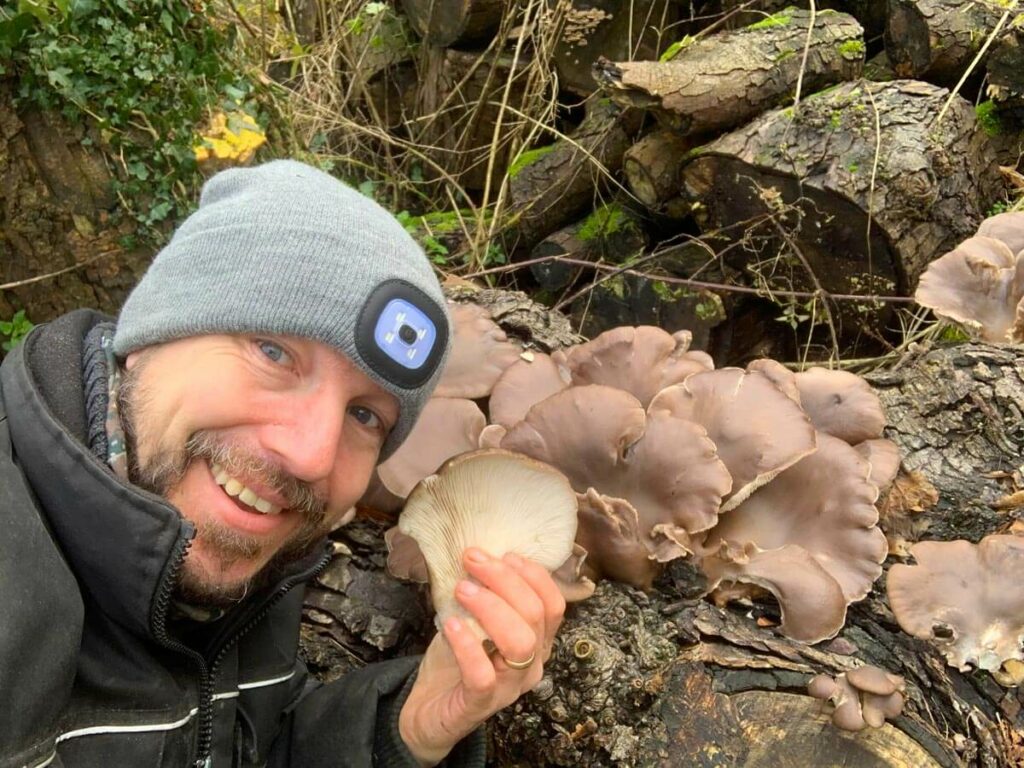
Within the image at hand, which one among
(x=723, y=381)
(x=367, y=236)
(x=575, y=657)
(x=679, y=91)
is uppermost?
(x=367, y=236)

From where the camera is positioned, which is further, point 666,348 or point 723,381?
point 666,348

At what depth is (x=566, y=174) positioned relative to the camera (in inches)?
234

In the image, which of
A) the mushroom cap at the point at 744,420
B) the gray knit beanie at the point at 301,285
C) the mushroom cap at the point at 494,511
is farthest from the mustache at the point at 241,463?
the mushroom cap at the point at 744,420

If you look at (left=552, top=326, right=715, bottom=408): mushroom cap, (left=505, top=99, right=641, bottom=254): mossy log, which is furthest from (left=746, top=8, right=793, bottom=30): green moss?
(left=552, top=326, right=715, bottom=408): mushroom cap

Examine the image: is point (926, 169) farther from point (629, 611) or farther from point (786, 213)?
point (629, 611)

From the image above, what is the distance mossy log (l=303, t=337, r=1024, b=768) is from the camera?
2086 millimetres

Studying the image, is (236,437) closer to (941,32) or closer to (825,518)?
(825,518)

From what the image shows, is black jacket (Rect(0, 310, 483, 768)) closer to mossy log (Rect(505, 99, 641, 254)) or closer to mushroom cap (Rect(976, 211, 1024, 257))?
mushroom cap (Rect(976, 211, 1024, 257))

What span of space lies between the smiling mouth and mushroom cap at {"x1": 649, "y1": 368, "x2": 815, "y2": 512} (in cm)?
139

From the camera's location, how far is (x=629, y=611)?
7.67ft

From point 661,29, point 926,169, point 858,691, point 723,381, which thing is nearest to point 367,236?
point 723,381

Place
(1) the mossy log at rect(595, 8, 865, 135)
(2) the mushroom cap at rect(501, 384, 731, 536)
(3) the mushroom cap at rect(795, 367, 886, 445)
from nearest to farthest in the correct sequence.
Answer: (2) the mushroom cap at rect(501, 384, 731, 536), (3) the mushroom cap at rect(795, 367, 886, 445), (1) the mossy log at rect(595, 8, 865, 135)

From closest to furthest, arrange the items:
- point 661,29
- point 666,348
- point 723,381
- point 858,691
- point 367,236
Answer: point 367,236 < point 858,691 < point 723,381 < point 666,348 < point 661,29

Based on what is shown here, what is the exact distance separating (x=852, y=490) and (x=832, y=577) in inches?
13.6
